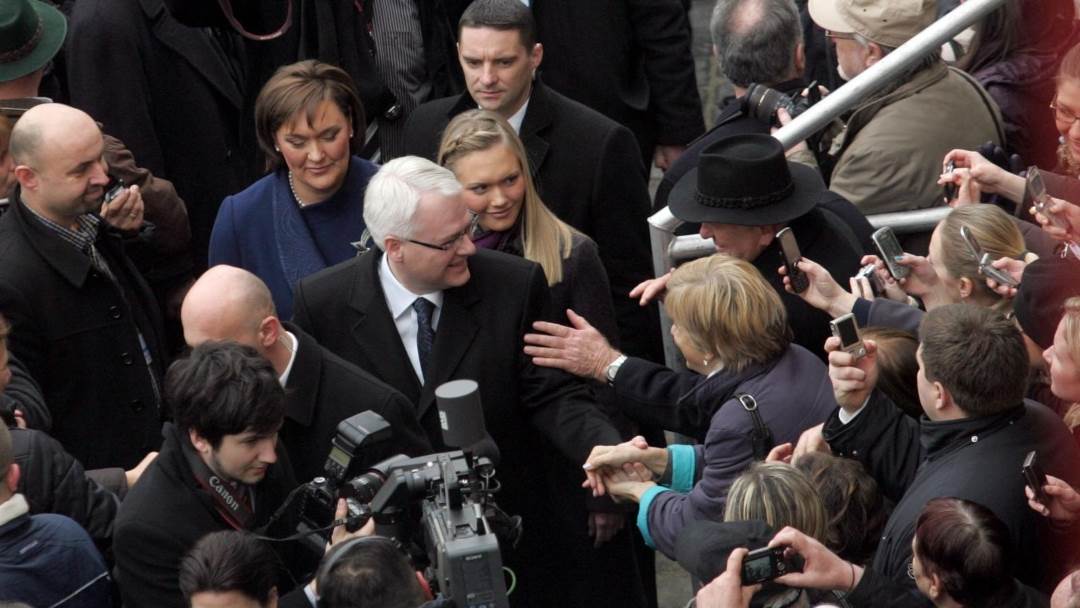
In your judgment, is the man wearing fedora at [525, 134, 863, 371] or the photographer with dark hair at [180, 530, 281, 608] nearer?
the photographer with dark hair at [180, 530, 281, 608]

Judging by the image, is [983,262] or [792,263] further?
[792,263]

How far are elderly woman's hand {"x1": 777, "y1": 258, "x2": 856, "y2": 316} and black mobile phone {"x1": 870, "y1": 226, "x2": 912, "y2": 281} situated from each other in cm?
16

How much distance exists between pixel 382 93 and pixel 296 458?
2.62 metres

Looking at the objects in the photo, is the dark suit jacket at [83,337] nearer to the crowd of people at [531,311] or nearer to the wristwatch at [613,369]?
the crowd of people at [531,311]

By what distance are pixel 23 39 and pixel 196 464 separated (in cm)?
258

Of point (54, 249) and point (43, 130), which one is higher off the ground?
point (43, 130)

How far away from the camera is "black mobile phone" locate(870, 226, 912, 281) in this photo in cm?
473

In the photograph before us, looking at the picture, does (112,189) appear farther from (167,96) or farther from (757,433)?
(757,433)

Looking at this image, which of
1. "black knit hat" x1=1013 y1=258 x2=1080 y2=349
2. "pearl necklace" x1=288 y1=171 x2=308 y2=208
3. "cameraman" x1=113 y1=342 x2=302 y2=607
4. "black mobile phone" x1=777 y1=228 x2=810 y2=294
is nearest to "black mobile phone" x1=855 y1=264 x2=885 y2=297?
"black mobile phone" x1=777 y1=228 x2=810 y2=294

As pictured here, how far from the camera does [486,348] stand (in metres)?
A: 4.90

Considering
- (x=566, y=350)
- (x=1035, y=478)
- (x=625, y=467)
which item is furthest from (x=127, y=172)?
(x=1035, y=478)

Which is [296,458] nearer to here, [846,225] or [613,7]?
[846,225]

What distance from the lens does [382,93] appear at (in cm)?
684

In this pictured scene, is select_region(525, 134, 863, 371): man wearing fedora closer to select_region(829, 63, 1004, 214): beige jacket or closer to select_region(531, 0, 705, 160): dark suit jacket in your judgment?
select_region(829, 63, 1004, 214): beige jacket
